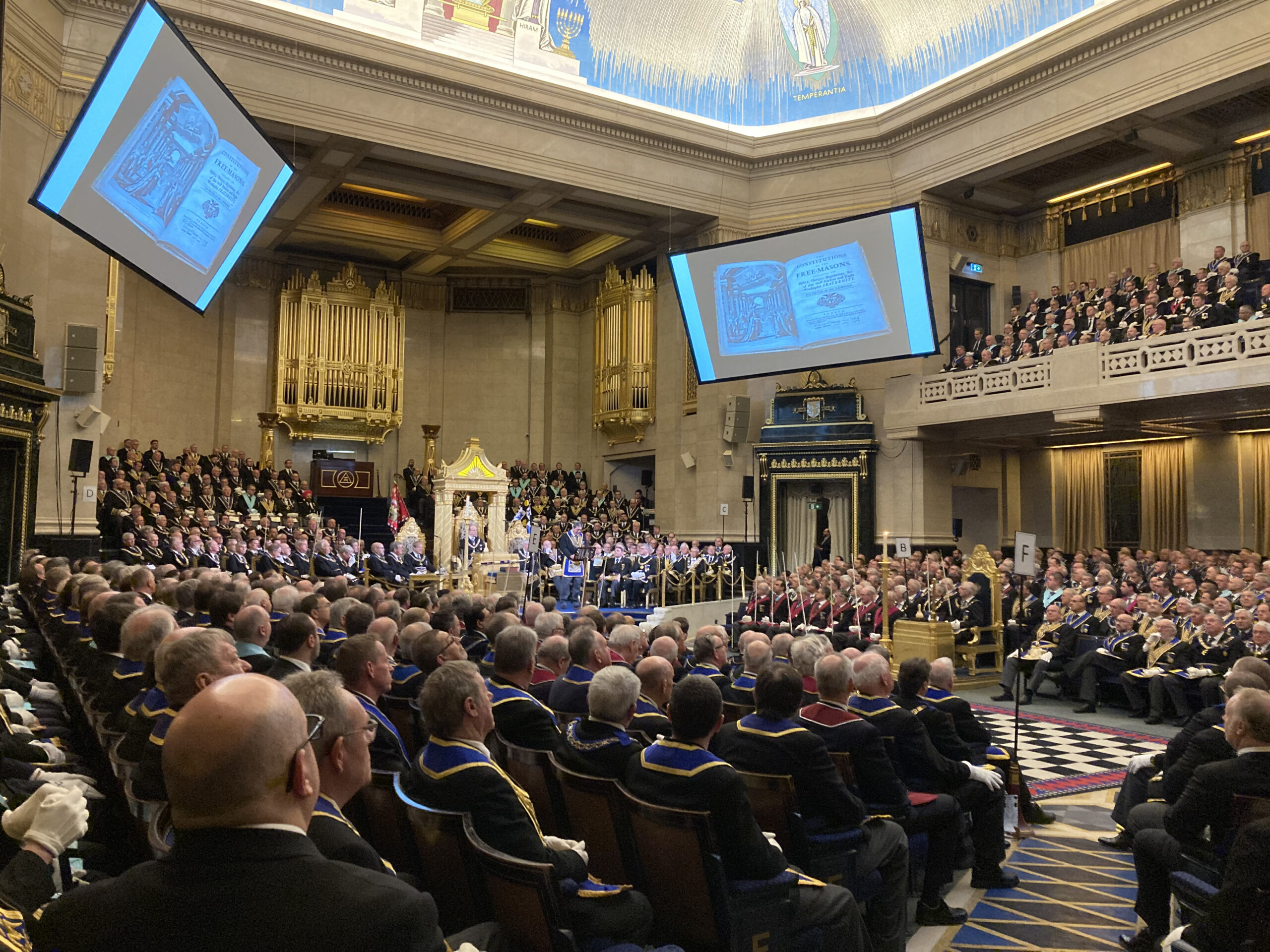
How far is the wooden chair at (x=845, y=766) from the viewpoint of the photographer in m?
3.90

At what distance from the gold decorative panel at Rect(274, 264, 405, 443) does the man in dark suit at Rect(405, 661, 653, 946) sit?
20311 millimetres

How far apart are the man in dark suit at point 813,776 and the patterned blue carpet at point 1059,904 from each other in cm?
45

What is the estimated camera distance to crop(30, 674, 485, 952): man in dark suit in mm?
1269

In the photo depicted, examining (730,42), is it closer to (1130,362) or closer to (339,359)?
(1130,362)

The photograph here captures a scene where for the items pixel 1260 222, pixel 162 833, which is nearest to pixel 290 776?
pixel 162 833

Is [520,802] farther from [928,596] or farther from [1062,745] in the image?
[928,596]

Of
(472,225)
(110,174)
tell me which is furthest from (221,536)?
(472,225)

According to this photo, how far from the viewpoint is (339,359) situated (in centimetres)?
2238

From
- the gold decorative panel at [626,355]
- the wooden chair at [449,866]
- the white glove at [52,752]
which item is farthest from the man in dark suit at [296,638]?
the gold decorative panel at [626,355]

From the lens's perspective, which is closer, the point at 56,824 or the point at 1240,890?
the point at 56,824

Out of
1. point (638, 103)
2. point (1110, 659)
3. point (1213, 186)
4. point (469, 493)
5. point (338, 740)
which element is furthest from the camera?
point (638, 103)

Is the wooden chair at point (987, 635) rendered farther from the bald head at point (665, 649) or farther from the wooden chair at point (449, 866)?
the wooden chair at point (449, 866)

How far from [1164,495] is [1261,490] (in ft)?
6.17

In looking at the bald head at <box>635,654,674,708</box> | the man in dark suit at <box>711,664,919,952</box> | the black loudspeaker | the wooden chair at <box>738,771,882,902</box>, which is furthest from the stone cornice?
the wooden chair at <box>738,771,882,902</box>
